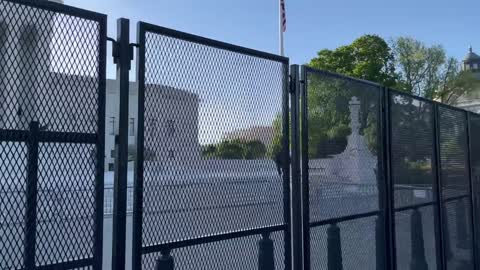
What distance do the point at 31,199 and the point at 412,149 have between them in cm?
362

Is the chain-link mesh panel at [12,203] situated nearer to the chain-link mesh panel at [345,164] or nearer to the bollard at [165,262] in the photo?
the bollard at [165,262]

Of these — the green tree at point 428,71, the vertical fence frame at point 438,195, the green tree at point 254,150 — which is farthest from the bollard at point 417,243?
the green tree at point 428,71

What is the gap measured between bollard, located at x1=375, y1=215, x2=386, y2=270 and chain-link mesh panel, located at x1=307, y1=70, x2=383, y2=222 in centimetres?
13

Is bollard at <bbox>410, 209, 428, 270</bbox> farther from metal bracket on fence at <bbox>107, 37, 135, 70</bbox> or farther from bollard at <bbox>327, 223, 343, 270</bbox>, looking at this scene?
metal bracket on fence at <bbox>107, 37, 135, 70</bbox>

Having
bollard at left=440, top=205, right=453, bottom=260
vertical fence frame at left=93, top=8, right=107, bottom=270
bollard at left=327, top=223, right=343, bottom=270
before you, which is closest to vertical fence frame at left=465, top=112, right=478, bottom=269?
bollard at left=440, top=205, right=453, bottom=260

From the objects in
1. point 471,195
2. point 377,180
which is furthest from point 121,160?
point 471,195

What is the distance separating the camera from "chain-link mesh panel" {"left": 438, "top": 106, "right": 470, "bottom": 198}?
16.9 ft

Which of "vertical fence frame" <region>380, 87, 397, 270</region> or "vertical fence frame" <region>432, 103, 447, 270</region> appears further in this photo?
"vertical fence frame" <region>432, 103, 447, 270</region>

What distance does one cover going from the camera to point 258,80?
9.95 ft

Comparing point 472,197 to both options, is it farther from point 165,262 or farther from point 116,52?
point 116,52

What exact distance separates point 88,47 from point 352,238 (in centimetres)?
249

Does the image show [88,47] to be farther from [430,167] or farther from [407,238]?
[430,167]

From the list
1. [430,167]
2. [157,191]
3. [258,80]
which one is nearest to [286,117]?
[258,80]

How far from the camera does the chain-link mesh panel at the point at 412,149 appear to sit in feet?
13.9
